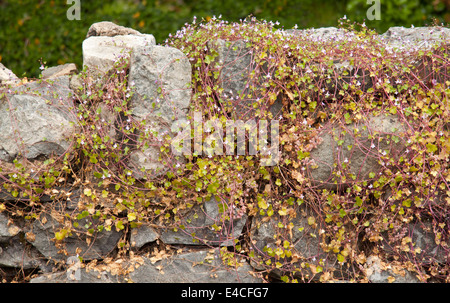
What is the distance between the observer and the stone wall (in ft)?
9.66

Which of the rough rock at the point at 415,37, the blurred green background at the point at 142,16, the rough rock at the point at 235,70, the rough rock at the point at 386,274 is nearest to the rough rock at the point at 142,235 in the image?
the rough rock at the point at 235,70

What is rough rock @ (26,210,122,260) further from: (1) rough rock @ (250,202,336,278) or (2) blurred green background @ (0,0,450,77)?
(2) blurred green background @ (0,0,450,77)

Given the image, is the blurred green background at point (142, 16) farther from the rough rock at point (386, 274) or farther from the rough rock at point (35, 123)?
the rough rock at point (386, 274)

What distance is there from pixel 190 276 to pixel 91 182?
966mm

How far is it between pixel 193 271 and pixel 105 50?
1823 millimetres

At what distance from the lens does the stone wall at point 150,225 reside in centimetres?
295

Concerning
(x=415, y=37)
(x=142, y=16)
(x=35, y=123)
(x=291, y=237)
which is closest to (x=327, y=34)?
(x=415, y=37)

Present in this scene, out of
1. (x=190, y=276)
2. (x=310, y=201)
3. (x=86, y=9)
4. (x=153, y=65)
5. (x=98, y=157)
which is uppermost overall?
(x=86, y=9)

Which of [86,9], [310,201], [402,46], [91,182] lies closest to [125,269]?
[91,182]

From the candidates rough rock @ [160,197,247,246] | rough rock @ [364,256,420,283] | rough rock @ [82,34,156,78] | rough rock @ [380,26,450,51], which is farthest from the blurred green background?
rough rock @ [364,256,420,283]

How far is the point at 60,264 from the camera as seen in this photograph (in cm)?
298

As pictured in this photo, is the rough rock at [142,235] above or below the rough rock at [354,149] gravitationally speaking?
below

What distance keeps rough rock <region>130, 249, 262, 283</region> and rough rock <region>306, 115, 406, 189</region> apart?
845mm

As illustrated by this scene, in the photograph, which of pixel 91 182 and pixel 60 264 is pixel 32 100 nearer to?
pixel 91 182
